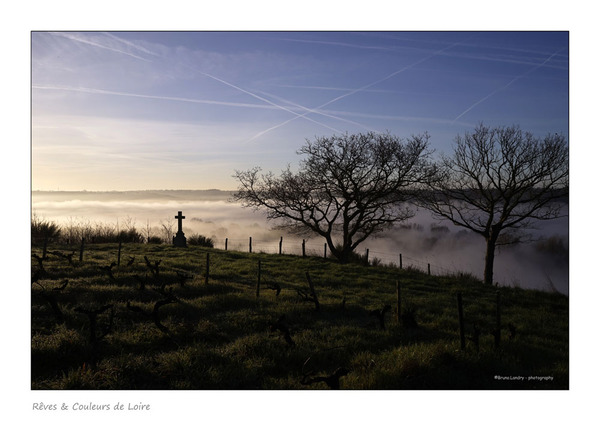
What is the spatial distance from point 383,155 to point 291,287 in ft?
38.3

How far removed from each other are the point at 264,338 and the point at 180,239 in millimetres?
15125

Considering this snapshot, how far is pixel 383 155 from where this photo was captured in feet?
75.1

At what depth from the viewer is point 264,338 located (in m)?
8.59

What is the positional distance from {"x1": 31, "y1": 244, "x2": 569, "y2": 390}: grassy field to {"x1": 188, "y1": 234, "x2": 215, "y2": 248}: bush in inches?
405

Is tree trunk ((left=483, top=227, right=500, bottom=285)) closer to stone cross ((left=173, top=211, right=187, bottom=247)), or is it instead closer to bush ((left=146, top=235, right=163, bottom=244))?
stone cross ((left=173, top=211, right=187, bottom=247))

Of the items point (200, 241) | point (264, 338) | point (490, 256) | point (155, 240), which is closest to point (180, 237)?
point (155, 240)

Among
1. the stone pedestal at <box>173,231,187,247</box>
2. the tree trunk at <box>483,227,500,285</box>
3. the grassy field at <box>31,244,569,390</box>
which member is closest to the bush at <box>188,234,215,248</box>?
the stone pedestal at <box>173,231,187,247</box>

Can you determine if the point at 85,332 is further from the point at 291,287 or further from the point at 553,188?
the point at 553,188

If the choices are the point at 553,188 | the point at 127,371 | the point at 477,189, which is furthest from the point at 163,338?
the point at 477,189

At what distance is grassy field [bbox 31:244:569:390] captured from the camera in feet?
23.2

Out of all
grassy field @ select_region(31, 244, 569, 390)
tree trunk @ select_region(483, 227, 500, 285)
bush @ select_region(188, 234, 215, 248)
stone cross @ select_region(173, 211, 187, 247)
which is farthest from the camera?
bush @ select_region(188, 234, 215, 248)

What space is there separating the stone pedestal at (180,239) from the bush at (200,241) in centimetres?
252

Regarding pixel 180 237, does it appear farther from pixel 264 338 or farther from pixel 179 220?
pixel 264 338

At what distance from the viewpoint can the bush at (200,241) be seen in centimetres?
2529
